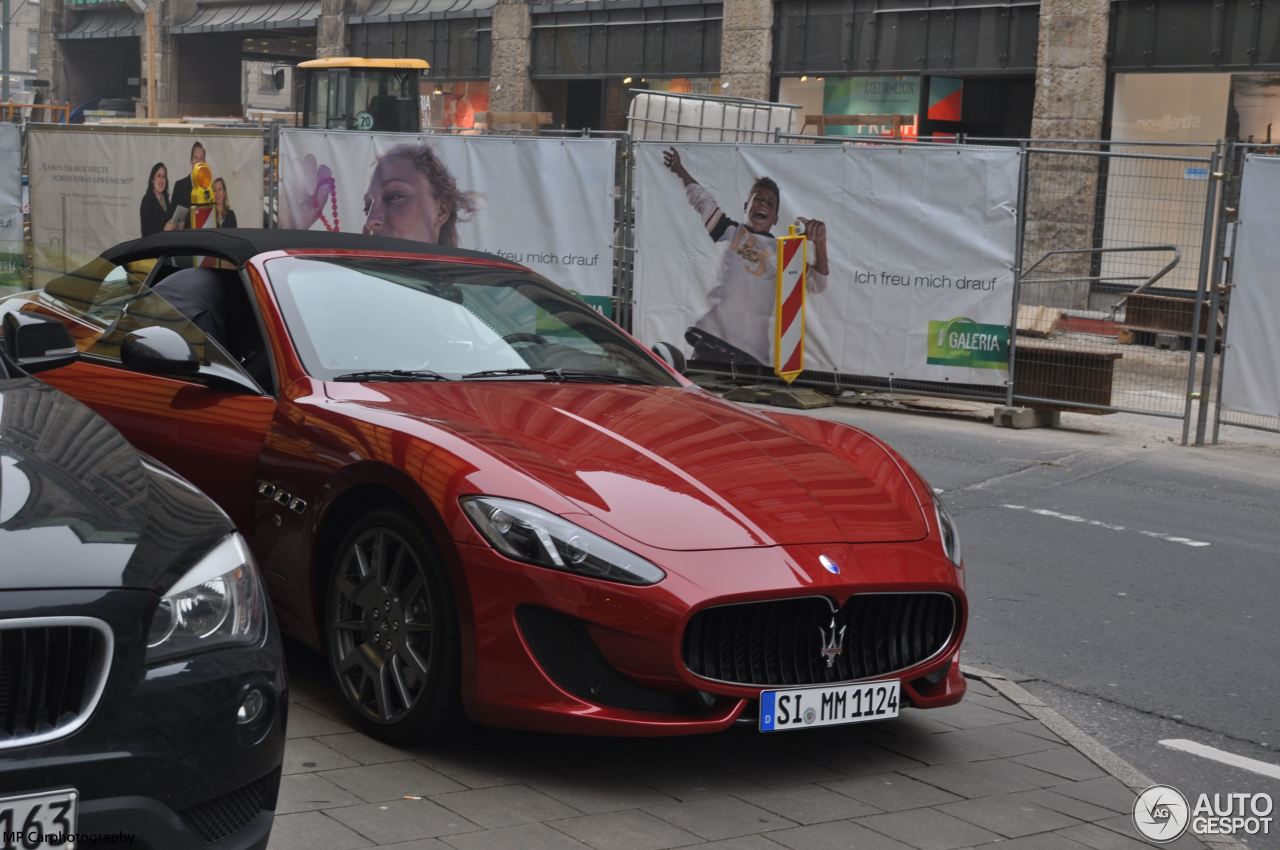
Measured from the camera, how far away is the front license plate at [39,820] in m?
2.82

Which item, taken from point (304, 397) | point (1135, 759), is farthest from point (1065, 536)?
point (304, 397)

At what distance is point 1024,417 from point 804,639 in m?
9.13

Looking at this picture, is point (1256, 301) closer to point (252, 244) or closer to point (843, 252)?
point (843, 252)

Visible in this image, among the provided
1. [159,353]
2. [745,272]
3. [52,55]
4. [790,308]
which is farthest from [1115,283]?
[52,55]

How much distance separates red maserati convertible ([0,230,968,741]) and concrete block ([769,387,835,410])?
7.95 m

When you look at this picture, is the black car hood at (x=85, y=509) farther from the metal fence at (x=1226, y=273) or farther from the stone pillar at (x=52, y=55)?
the stone pillar at (x=52, y=55)

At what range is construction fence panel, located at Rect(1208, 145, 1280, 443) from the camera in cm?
1193

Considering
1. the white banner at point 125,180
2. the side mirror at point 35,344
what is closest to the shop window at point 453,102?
the white banner at point 125,180

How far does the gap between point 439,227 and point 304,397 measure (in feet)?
37.9

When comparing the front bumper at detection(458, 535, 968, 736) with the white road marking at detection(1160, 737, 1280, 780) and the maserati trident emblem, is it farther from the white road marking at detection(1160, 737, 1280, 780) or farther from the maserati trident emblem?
the white road marking at detection(1160, 737, 1280, 780)

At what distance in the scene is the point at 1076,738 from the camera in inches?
205

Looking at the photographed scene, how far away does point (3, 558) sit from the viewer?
299 centimetres

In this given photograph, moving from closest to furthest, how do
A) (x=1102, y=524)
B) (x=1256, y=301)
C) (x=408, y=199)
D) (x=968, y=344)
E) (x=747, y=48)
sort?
(x=1102, y=524), (x=1256, y=301), (x=968, y=344), (x=408, y=199), (x=747, y=48)

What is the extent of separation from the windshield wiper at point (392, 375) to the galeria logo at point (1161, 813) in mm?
2601
